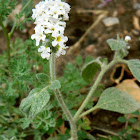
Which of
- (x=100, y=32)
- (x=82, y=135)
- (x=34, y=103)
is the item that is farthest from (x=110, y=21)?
(x=34, y=103)

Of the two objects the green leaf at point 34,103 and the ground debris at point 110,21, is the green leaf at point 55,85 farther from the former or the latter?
the ground debris at point 110,21

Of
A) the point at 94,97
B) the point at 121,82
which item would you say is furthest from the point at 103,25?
the point at 94,97

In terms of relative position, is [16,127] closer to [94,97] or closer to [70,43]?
[94,97]

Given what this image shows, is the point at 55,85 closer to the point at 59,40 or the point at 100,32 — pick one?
the point at 59,40

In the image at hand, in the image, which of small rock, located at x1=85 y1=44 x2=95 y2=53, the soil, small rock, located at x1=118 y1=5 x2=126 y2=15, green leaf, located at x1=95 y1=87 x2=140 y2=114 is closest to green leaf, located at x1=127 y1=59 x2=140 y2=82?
green leaf, located at x1=95 y1=87 x2=140 y2=114

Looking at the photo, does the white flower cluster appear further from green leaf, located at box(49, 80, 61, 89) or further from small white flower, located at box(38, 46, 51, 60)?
green leaf, located at box(49, 80, 61, 89)

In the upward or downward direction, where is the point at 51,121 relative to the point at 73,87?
downward

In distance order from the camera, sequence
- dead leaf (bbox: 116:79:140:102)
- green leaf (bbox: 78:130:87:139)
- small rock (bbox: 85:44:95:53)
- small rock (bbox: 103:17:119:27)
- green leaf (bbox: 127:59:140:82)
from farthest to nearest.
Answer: small rock (bbox: 103:17:119:27) < small rock (bbox: 85:44:95:53) < dead leaf (bbox: 116:79:140:102) < green leaf (bbox: 78:130:87:139) < green leaf (bbox: 127:59:140:82)

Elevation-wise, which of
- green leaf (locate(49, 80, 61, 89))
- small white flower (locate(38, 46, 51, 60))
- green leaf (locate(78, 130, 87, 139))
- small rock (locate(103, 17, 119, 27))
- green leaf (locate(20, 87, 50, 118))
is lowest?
green leaf (locate(78, 130, 87, 139))
